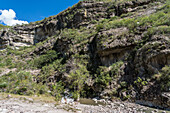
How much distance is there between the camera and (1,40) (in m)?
47.0

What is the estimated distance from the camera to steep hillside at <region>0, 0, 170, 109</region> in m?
12.5

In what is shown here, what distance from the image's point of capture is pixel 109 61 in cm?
1958

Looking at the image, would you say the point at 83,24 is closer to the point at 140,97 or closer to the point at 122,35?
the point at 122,35

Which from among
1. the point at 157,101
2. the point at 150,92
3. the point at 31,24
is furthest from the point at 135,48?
the point at 31,24

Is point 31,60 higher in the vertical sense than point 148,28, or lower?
lower

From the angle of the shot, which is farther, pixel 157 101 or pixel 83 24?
pixel 83 24

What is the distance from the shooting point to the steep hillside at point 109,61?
12545 millimetres

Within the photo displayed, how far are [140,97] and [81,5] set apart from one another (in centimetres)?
3410

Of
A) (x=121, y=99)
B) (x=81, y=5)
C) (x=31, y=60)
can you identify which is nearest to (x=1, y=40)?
(x=31, y=60)

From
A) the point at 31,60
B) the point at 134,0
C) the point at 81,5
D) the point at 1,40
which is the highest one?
the point at 81,5

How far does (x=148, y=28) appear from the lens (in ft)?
55.6

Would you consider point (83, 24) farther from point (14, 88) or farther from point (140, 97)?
point (140, 97)

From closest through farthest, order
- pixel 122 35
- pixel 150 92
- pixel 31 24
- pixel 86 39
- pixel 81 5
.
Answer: pixel 150 92 → pixel 122 35 → pixel 86 39 → pixel 81 5 → pixel 31 24

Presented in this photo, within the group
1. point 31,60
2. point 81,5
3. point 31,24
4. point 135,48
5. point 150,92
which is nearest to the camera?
point 150,92
